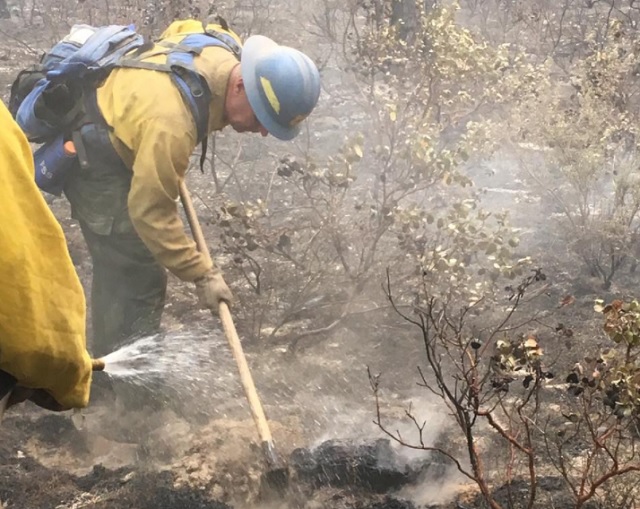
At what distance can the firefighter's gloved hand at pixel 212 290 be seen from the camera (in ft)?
10.3

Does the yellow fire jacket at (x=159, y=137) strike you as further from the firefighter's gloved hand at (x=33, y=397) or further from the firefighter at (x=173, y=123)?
the firefighter's gloved hand at (x=33, y=397)

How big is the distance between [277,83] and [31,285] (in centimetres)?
201

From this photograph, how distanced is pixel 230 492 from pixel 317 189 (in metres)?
3.45

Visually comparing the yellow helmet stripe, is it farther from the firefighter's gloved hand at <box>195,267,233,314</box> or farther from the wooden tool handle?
the firefighter's gloved hand at <box>195,267,233,314</box>

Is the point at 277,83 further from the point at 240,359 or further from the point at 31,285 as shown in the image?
the point at 31,285

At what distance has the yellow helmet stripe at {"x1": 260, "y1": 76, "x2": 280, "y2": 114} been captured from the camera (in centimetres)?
298

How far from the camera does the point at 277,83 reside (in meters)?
2.98

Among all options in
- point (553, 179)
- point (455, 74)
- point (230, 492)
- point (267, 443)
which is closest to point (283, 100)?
point (267, 443)

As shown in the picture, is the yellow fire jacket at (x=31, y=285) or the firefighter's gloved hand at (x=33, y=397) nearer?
the yellow fire jacket at (x=31, y=285)

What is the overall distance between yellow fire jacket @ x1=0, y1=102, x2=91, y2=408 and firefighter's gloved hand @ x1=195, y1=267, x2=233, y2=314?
1859 millimetres

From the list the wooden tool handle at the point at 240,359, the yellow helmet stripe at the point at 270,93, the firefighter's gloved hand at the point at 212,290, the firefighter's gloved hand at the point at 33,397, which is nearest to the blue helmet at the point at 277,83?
the yellow helmet stripe at the point at 270,93

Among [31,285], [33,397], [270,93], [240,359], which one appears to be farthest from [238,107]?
[31,285]

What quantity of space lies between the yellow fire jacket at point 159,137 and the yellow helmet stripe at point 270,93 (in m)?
0.19

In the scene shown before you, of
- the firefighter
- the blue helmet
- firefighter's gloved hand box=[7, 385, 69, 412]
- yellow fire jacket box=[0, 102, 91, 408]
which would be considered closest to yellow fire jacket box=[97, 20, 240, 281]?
the firefighter
